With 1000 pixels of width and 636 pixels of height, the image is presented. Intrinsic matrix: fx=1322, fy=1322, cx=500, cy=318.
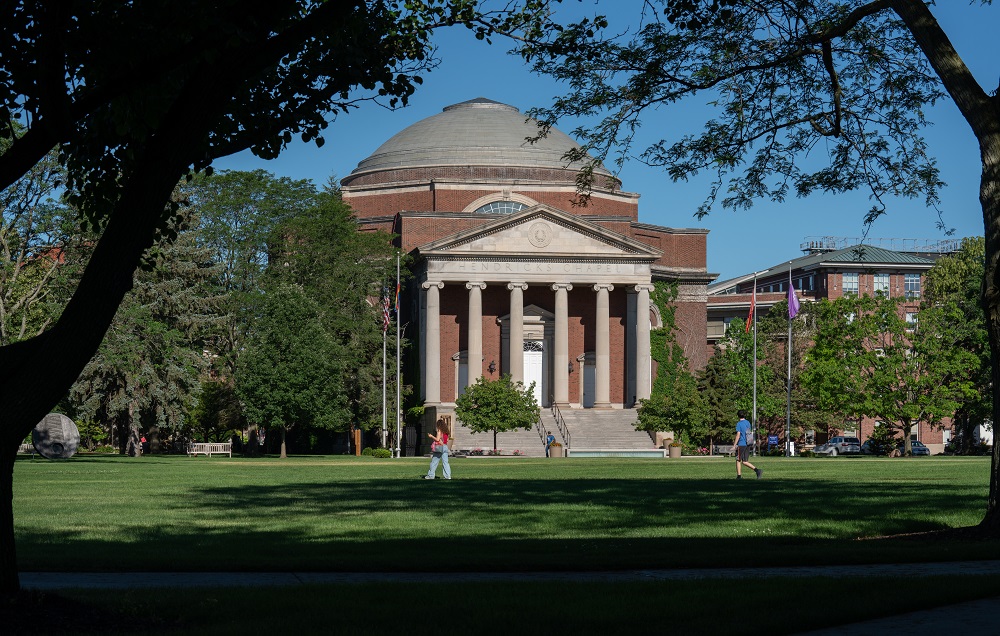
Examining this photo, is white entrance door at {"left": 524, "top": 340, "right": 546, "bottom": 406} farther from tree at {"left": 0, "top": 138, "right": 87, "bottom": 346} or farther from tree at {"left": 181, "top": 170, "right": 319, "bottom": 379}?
tree at {"left": 0, "top": 138, "right": 87, "bottom": 346}

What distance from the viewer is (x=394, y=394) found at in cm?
7831

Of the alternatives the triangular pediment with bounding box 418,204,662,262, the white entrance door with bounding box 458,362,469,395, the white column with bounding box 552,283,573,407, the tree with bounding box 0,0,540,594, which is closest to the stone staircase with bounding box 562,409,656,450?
the white column with bounding box 552,283,573,407

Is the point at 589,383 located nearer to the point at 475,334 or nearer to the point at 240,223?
the point at 475,334

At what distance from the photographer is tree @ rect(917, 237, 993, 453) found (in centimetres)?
7556

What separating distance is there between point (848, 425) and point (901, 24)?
8190cm

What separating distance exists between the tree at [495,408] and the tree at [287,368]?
24.7 feet

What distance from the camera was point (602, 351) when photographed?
7825cm

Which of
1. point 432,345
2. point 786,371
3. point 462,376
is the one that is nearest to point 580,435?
point 462,376

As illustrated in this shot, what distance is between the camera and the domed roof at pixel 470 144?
293 feet

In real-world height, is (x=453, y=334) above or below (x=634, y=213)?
below

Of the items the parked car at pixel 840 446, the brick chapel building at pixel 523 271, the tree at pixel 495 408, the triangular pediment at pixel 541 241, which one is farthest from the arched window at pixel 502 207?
the parked car at pixel 840 446

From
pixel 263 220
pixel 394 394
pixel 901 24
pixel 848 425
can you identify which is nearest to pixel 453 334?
pixel 394 394

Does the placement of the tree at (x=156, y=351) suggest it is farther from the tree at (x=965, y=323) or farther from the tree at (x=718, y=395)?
the tree at (x=965, y=323)

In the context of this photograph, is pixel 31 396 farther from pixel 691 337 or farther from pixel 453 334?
pixel 691 337
